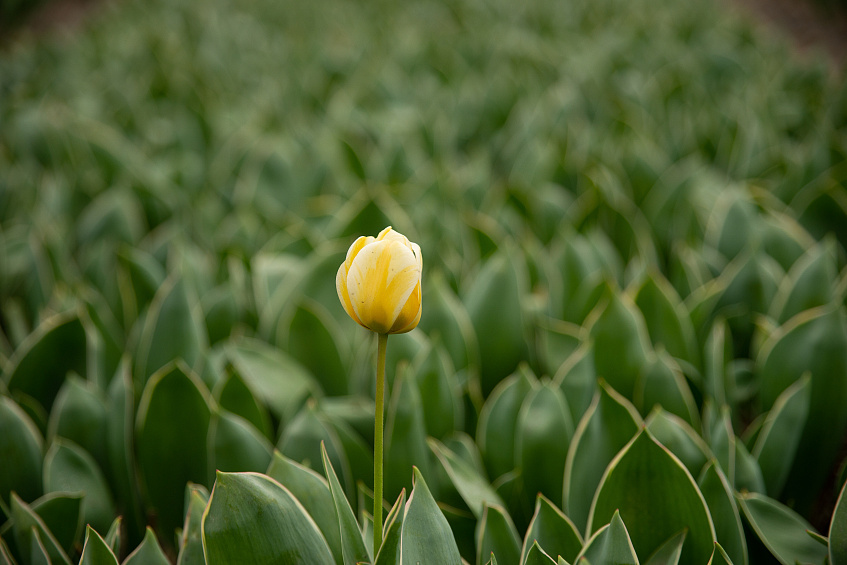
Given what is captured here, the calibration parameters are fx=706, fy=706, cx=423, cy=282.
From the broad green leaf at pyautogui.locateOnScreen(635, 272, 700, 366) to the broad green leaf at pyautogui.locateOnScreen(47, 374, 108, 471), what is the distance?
1048 mm

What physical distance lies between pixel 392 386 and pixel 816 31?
23.3 feet

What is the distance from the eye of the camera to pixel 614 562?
0.86 meters

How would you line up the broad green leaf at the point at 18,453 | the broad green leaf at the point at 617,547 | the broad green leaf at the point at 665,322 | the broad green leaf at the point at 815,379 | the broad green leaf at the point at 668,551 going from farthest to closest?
the broad green leaf at the point at 665,322, the broad green leaf at the point at 815,379, the broad green leaf at the point at 18,453, the broad green leaf at the point at 668,551, the broad green leaf at the point at 617,547

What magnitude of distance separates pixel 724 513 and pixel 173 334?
39.4 inches

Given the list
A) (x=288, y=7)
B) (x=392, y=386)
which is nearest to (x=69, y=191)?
(x=392, y=386)

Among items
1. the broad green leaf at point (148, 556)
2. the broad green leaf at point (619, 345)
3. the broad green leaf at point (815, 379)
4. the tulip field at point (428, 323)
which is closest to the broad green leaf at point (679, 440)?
the tulip field at point (428, 323)

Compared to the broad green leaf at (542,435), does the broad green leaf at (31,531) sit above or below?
below

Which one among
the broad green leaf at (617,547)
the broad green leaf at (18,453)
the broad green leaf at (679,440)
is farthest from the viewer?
the broad green leaf at (18,453)

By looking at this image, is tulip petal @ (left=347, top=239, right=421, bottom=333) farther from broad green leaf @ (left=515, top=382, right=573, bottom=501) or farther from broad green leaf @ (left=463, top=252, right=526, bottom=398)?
broad green leaf @ (left=463, top=252, right=526, bottom=398)

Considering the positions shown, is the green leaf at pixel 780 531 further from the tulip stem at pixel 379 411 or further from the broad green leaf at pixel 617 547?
the tulip stem at pixel 379 411

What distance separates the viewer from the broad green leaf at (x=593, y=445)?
1084 mm

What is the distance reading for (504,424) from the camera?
123 centimetres

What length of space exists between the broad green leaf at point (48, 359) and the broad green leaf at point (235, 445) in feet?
1.40

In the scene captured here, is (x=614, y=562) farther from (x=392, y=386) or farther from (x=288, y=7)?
(x=288, y=7)
